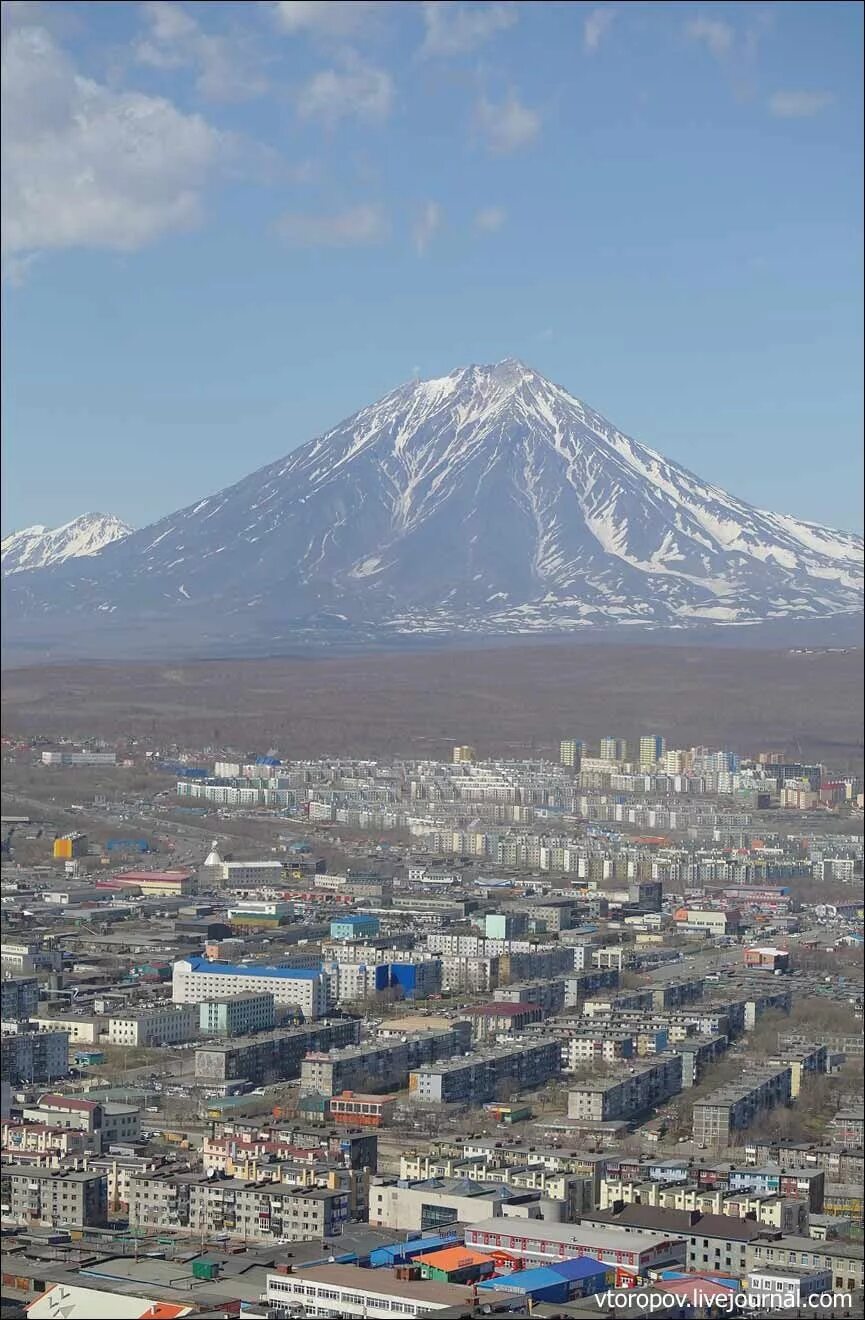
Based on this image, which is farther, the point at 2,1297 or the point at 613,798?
the point at 613,798

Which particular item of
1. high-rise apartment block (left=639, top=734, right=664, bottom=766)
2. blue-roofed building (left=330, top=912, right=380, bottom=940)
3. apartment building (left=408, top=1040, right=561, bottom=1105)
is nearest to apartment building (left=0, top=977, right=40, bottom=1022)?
apartment building (left=408, top=1040, right=561, bottom=1105)

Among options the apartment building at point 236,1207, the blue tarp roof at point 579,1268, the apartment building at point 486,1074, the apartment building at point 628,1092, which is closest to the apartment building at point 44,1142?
the apartment building at point 236,1207

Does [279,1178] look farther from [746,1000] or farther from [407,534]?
[407,534]

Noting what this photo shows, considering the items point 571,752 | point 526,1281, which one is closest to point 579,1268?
A: point 526,1281

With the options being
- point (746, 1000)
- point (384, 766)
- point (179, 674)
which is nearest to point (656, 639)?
point (179, 674)

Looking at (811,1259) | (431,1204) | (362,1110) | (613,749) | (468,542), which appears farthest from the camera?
(468,542)

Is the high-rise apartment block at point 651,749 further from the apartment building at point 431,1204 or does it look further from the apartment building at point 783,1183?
the apartment building at point 431,1204

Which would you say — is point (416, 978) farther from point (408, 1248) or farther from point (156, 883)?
point (408, 1248)
